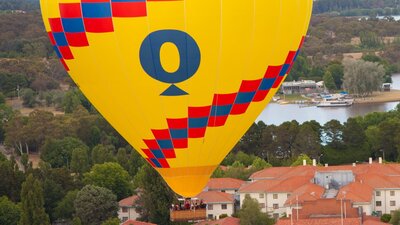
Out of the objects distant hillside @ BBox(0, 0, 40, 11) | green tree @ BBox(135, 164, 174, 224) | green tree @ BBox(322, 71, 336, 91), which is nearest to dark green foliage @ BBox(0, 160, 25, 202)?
green tree @ BBox(135, 164, 174, 224)

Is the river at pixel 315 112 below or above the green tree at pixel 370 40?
below

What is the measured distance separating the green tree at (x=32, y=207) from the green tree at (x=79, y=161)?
613cm

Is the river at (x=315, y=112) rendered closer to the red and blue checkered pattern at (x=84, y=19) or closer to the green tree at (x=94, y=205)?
the green tree at (x=94, y=205)

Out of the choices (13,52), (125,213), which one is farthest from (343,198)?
(13,52)

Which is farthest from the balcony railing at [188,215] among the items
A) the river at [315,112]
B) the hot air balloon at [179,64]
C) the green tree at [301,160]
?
the river at [315,112]

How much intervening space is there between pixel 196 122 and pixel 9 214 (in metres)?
10.9

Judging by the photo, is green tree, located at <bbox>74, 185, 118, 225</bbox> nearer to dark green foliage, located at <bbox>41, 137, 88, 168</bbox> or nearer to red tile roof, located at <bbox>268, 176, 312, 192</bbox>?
red tile roof, located at <bbox>268, 176, 312, 192</bbox>

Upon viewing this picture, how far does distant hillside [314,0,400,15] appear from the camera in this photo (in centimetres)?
10438

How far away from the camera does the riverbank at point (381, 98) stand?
4709 centimetres

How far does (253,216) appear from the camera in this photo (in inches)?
815

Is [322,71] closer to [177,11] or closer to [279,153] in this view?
[279,153]

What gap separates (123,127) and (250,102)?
116 centimetres

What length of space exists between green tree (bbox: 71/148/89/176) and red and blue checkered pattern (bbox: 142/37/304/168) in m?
15.4

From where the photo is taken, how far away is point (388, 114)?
3316 centimetres
